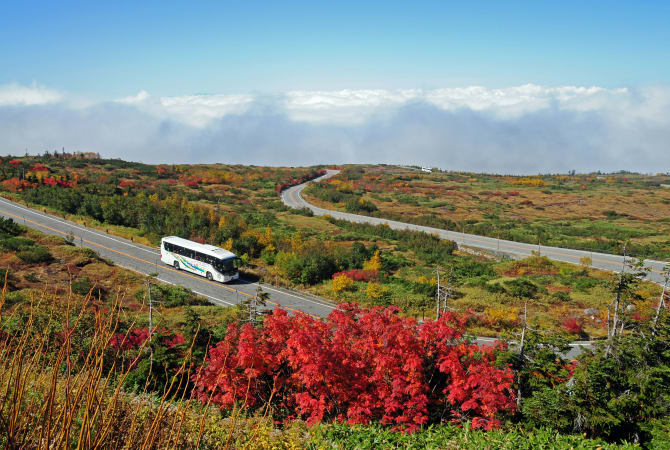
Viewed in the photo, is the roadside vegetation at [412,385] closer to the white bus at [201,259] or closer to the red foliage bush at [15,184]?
the white bus at [201,259]

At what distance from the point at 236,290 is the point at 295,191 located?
67.9 m

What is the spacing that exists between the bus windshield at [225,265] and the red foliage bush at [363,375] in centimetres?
2118

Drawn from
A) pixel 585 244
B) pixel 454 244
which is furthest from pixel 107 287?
pixel 585 244

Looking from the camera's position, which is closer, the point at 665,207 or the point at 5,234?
the point at 5,234

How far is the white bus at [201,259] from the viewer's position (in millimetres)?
32500

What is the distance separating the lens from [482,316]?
90.2 feet

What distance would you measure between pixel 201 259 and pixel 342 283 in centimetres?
1165

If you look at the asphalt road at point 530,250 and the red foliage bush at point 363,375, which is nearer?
the red foliage bush at point 363,375

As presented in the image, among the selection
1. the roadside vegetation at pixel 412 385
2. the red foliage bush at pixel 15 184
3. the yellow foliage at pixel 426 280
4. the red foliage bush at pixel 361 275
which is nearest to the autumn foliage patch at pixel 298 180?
the red foliage bush at pixel 15 184

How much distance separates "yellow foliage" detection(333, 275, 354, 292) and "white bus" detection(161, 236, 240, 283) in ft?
26.1

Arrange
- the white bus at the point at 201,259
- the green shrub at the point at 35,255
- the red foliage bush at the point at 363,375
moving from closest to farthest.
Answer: the red foliage bush at the point at 363,375
the green shrub at the point at 35,255
the white bus at the point at 201,259

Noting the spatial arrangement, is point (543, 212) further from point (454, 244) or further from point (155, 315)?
point (155, 315)

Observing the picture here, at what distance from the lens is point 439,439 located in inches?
370

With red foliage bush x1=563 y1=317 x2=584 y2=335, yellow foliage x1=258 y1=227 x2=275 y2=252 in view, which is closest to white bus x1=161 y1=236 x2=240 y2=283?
yellow foliage x1=258 y1=227 x2=275 y2=252
